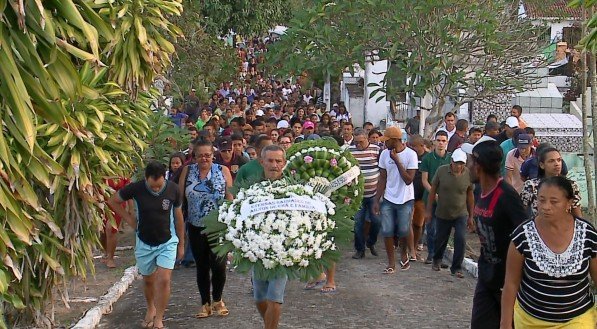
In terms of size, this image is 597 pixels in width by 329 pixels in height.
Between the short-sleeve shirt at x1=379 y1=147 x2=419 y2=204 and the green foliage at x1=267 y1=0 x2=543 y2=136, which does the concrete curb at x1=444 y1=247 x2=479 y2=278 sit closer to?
the short-sleeve shirt at x1=379 y1=147 x2=419 y2=204

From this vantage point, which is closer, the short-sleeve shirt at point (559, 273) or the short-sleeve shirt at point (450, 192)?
the short-sleeve shirt at point (559, 273)

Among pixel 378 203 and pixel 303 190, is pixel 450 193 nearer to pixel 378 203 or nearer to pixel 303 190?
pixel 378 203

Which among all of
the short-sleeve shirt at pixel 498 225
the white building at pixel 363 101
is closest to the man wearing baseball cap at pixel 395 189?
the short-sleeve shirt at pixel 498 225

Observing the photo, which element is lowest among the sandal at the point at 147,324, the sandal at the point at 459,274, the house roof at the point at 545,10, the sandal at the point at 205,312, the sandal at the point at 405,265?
the sandal at the point at 147,324

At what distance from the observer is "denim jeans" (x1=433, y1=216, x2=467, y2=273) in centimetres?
1214

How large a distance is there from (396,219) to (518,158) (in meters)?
1.85

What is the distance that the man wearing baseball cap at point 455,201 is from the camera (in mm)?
12211

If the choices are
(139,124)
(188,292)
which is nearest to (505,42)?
(188,292)

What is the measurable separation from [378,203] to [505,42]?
187 inches

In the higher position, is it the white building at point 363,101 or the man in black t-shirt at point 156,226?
the white building at point 363,101

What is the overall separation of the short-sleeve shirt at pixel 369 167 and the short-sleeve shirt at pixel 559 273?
7172 mm

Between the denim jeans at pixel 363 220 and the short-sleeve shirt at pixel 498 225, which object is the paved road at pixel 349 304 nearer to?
the denim jeans at pixel 363 220

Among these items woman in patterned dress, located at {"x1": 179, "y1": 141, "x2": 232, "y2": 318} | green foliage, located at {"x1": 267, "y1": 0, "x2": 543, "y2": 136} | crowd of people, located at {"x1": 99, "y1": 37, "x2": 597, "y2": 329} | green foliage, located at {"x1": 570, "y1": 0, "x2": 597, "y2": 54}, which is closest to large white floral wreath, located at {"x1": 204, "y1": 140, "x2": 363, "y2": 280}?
crowd of people, located at {"x1": 99, "y1": 37, "x2": 597, "y2": 329}

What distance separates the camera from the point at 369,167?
43.6 feet
